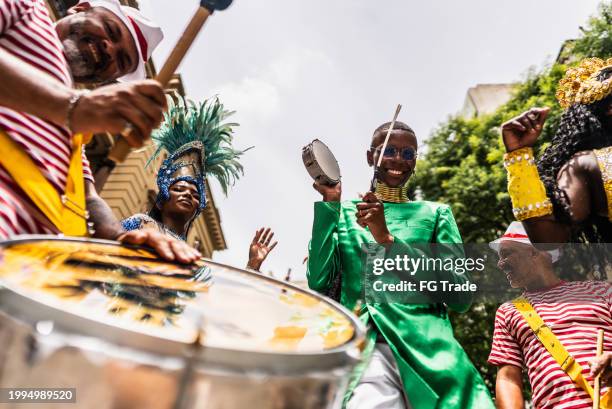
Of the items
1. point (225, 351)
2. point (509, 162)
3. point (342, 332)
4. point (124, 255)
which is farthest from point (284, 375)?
point (509, 162)

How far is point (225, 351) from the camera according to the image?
908 millimetres

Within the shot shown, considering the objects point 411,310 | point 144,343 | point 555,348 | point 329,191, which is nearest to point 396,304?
point 411,310

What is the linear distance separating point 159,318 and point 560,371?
2435 millimetres

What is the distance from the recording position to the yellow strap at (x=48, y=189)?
1.39 metres

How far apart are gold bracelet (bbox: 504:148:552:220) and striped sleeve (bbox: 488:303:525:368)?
0.98 m

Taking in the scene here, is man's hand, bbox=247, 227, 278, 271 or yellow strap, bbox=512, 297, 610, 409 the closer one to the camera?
yellow strap, bbox=512, 297, 610, 409

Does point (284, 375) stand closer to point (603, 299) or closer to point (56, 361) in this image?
point (56, 361)

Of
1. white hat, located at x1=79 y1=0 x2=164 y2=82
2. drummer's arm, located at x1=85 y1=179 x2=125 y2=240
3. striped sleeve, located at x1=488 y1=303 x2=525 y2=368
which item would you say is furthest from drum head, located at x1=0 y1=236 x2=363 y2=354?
striped sleeve, located at x1=488 y1=303 x2=525 y2=368

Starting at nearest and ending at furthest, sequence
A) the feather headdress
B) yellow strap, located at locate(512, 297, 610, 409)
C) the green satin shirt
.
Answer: the green satin shirt, yellow strap, located at locate(512, 297, 610, 409), the feather headdress

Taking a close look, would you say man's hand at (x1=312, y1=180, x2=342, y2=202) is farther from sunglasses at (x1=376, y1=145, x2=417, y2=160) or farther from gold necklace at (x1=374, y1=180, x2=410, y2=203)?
sunglasses at (x1=376, y1=145, x2=417, y2=160)

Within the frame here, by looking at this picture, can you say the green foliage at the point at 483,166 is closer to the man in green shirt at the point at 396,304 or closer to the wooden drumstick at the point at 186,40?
the man in green shirt at the point at 396,304

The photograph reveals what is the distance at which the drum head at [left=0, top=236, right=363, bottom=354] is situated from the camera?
2.95 feet

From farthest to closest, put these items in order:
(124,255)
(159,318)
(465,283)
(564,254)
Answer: (564,254), (465,283), (124,255), (159,318)

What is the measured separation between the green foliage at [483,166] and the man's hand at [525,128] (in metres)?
8.92
